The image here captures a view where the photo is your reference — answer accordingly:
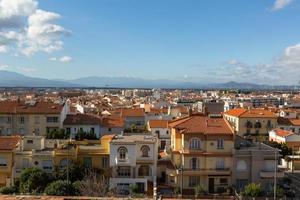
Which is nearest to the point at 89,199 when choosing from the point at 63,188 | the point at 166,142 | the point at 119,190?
the point at 63,188

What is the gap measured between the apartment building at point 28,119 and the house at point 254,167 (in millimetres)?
36578

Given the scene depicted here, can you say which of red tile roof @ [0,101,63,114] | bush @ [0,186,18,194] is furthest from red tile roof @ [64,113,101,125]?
bush @ [0,186,18,194]

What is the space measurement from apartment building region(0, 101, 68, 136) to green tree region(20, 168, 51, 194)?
3006 centimetres

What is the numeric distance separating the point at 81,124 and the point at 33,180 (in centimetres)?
3663

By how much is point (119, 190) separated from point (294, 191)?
16312 millimetres

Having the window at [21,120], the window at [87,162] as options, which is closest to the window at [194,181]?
the window at [87,162]

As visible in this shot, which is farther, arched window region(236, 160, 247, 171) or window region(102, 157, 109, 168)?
window region(102, 157, 109, 168)

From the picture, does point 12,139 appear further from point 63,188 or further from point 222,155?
point 222,155

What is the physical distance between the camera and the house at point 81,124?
7444cm

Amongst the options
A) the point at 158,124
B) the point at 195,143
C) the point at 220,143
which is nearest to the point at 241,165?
the point at 220,143

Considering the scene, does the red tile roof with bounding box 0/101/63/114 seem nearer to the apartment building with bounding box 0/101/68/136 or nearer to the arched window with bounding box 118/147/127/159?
the apartment building with bounding box 0/101/68/136

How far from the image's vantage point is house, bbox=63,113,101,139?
74.4 meters

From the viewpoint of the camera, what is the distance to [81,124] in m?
75.4

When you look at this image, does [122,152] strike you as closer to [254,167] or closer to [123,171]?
[123,171]
